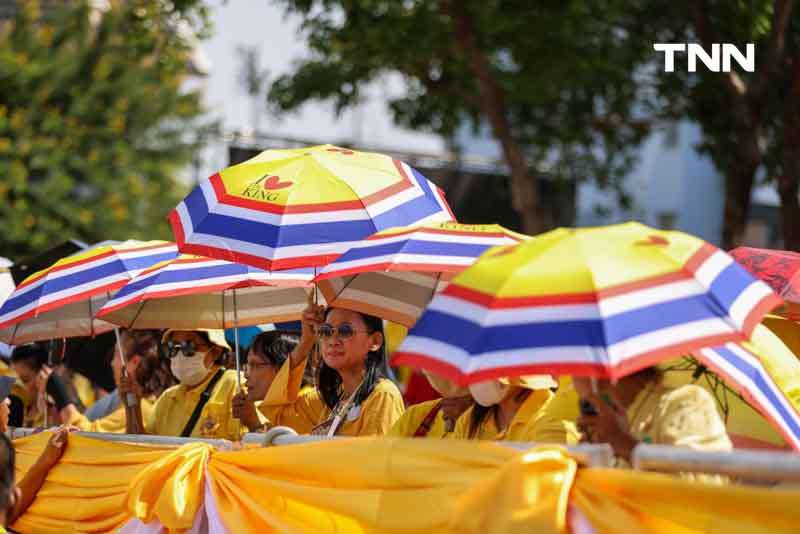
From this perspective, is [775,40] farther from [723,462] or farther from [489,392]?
[723,462]

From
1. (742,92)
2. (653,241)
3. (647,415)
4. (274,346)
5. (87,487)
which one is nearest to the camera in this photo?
(653,241)

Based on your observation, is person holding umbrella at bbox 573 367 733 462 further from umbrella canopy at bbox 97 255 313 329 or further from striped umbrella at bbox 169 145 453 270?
umbrella canopy at bbox 97 255 313 329

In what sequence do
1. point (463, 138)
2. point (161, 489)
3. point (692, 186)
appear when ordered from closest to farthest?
point (161, 489), point (692, 186), point (463, 138)

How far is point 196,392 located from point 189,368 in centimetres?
15

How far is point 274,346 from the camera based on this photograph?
774cm

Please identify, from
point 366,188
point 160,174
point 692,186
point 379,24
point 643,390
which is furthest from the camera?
point 692,186

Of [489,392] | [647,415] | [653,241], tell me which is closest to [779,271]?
[489,392]

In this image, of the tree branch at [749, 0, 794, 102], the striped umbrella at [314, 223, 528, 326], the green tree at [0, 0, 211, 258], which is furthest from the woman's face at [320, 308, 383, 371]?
the green tree at [0, 0, 211, 258]

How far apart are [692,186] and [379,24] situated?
30404mm

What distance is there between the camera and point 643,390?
4664mm

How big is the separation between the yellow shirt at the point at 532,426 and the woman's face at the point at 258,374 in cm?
189

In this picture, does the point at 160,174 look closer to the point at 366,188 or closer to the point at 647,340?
the point at 366,188

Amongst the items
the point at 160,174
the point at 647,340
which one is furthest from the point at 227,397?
the point at 160,174

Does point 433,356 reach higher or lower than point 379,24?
lower
